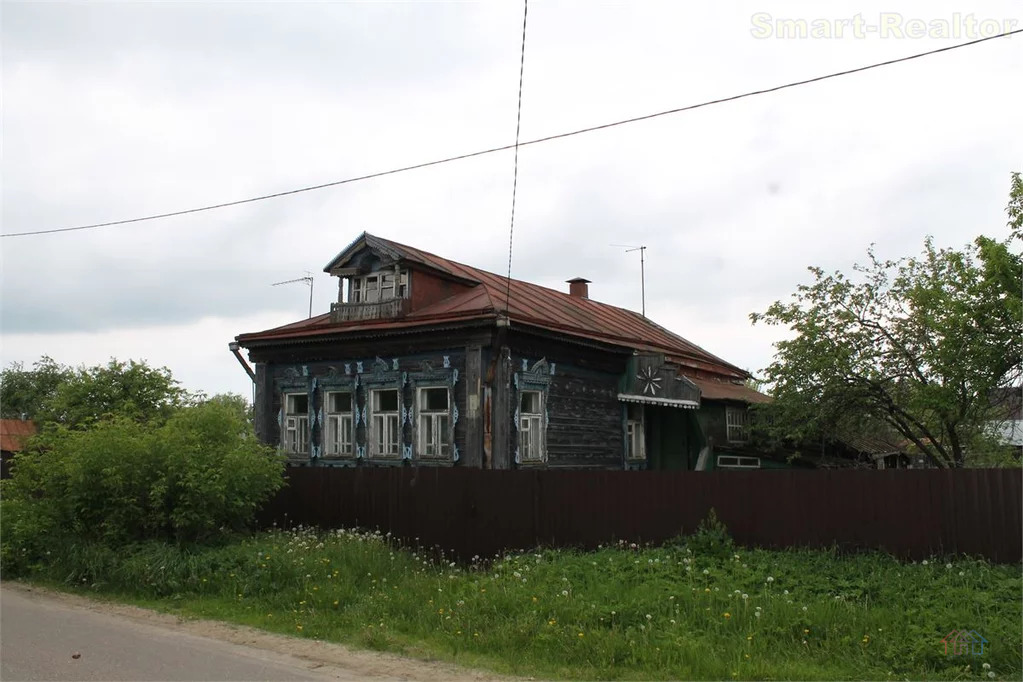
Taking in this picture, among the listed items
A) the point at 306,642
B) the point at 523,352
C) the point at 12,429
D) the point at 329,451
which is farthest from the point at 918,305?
the point at 12,429

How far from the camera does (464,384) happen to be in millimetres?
16875

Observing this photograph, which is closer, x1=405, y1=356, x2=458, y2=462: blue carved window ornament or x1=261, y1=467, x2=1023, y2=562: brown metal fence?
x1=261, y1=467, x2=1023, y2=562: brown metal fence

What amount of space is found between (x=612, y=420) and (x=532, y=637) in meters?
11.7

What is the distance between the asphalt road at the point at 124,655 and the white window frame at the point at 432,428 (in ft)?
25.2

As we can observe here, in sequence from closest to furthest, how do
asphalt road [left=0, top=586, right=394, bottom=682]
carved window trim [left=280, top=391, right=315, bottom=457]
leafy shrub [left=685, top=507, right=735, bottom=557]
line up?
1. asphalt road [left=0, top=586, right=394, bottom=682]
2. leafy shrub [left=685, top=507, right=735, bottom=557]
3. carved window trim [left=280, top=391, right=315, bottom=457]

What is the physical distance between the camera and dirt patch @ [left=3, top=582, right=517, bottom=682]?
302 inches

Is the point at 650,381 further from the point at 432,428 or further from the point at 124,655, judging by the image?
the point at 124,655

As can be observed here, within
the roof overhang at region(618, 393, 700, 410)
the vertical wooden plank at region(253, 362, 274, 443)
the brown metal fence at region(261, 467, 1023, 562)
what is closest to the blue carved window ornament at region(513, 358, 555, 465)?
the roof overhang at region(618, 393, 700, 410)

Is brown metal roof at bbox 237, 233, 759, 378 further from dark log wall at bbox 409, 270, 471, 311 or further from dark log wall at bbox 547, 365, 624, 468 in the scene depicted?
dark log wall at bbox 547, 365, 624, 468

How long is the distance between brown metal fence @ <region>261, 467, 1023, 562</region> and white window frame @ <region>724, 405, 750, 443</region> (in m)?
9.76

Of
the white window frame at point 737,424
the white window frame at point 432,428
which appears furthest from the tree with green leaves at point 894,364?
the white window frame at point 432,428

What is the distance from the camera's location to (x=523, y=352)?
17.4m

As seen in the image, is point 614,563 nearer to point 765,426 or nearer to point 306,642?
point 306,642

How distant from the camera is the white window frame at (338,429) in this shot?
18.8 metres
